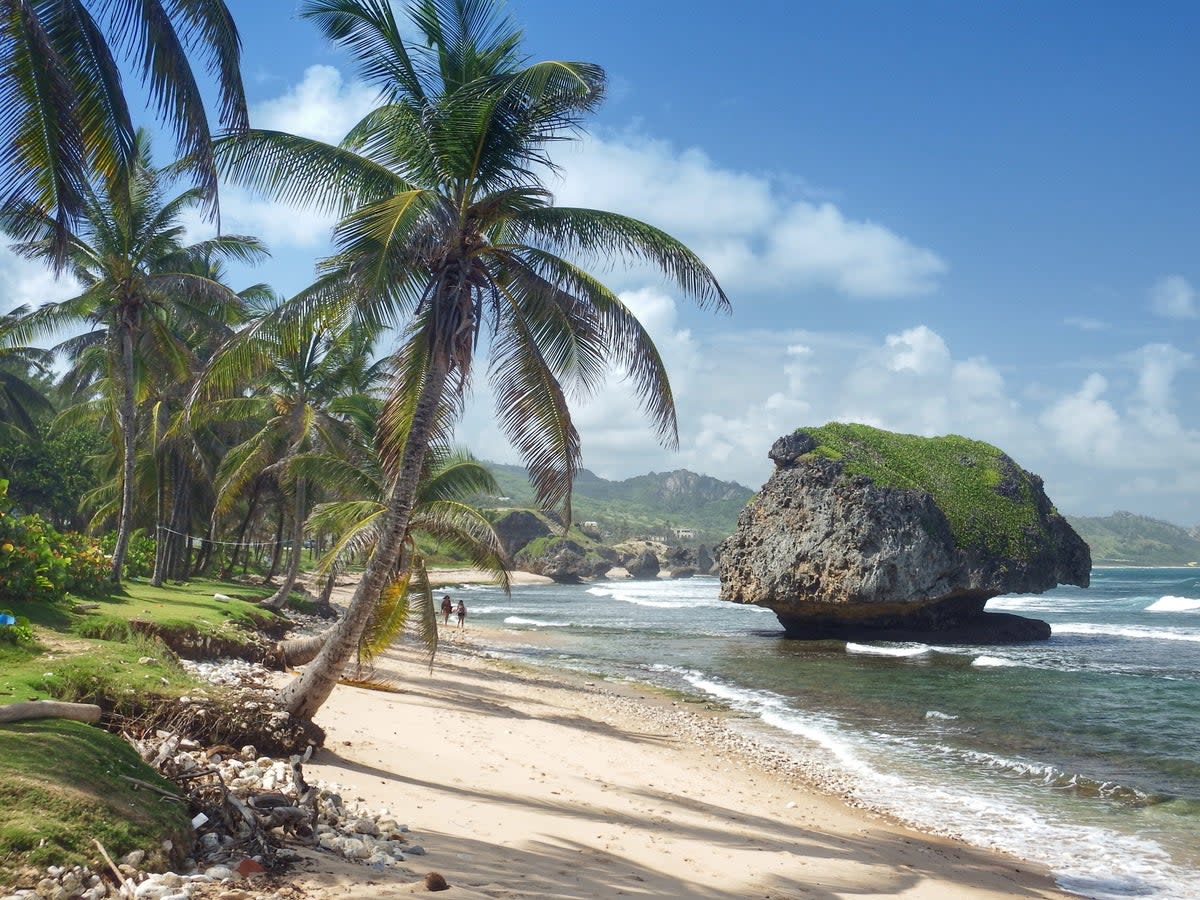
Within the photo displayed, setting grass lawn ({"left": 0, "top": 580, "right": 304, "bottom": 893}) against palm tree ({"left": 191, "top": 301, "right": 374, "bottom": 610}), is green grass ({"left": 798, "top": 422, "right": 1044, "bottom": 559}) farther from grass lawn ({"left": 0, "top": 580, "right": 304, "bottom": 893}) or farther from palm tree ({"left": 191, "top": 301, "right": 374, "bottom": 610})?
grass lawn ({"left": 0, "top": 580, "right": 304, "bottom": 893})

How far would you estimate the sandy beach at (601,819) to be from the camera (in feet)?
21.5

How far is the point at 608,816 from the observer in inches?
355

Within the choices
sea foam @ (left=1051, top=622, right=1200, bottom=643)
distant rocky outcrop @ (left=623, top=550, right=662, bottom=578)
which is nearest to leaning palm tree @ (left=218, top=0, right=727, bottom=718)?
sea foam @ (left=1051, top=622, right=1200, bottom=643)

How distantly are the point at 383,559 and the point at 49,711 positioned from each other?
3.70 metres

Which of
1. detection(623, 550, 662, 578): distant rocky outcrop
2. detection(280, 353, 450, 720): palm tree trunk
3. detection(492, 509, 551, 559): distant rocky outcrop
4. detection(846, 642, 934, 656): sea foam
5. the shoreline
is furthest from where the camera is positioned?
detection(623, 550, 662, 578): distant rocky outcrop

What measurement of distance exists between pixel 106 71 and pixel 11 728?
576 cm

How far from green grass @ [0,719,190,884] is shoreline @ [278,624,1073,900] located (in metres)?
1.05

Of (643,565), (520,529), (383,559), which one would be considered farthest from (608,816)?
(643,565)

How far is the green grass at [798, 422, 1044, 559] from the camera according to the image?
3438 cm

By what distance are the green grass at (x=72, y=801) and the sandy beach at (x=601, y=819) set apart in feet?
3.30

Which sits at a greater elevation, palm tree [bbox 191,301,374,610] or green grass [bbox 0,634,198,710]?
palm tree [bbox 191,301,374,610]

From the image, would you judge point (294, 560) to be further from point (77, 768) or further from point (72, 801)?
point (72, 801)

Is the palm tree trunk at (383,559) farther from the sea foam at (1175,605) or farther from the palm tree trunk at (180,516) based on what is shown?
the sea foam at (1175,605)

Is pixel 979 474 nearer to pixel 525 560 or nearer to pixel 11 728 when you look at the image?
pixel 11 728
